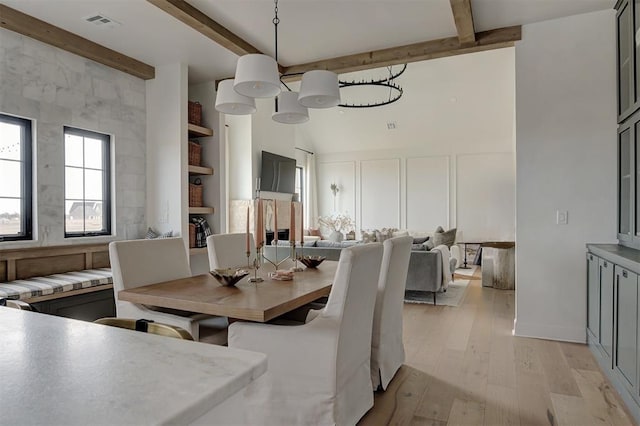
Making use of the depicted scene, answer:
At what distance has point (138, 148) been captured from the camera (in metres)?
4.58

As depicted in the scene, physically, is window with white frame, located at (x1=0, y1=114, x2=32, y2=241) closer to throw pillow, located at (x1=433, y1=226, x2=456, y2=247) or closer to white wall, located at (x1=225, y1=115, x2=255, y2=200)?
white wall, located at (x1=225, y1=115, x2=255, y2=200)

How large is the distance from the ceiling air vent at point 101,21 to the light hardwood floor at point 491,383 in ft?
11.9

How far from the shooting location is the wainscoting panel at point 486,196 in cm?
877

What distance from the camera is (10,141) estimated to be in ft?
11.3

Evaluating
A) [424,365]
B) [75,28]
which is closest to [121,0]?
[75,28]

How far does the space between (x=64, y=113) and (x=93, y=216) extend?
1.03 m

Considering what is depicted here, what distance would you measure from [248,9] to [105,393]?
341cm

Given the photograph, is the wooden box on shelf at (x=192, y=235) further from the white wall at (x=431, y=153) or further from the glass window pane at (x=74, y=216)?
the white wall at (x=431, y=153)

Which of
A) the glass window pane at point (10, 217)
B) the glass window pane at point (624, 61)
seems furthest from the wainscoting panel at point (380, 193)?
the glass window pane at point (10, 217)

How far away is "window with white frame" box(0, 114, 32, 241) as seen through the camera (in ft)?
11.1

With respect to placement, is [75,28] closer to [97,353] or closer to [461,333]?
[97,353]

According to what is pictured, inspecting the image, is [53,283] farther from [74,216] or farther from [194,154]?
[194,154]

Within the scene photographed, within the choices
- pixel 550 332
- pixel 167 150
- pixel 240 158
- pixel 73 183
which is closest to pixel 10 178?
pixel 73 183

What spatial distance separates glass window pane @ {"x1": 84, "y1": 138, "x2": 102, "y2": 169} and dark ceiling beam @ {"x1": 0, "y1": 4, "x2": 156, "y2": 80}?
2.63 feet
